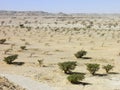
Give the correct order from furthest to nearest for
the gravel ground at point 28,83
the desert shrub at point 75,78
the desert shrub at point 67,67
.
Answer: the desert shrub at point 67,67, the desert shrub at point 75,78, the gravel ground at point 28,83

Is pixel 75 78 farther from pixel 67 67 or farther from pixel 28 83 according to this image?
pixel 67 67

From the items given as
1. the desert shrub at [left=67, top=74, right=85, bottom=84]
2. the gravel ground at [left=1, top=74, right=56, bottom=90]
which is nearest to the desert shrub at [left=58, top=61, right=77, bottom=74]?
the desert shrub at [left=67, top=74, right=85, bottom=84]

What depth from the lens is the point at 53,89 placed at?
72.5ft

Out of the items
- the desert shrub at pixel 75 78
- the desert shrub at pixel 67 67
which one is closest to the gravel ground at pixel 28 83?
the desert shrub at pixel 75 78

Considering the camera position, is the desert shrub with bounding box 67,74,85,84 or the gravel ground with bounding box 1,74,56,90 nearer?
the gravel ground with bounding box 1,74,56,90

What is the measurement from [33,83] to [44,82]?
44.8 inches

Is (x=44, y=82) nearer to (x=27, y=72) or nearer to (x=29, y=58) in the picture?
(x=27, y=72)

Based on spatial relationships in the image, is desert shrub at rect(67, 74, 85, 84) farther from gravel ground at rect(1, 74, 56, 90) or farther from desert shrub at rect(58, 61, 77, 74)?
desert shrub at rect(58, 61, 77, 74)

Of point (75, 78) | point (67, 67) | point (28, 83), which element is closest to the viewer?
point (28, 83)

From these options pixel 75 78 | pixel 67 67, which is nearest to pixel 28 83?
pixel 75 78

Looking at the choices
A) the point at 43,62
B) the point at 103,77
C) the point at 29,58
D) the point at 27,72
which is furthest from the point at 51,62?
the point at 103,77

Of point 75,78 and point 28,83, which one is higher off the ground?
point 75,78

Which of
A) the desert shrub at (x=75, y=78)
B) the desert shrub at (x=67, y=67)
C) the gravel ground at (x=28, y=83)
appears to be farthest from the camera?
the desert shrub at (x=67, y=67)

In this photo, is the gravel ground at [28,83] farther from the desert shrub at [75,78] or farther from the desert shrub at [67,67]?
the desert shrub at [67,67]
